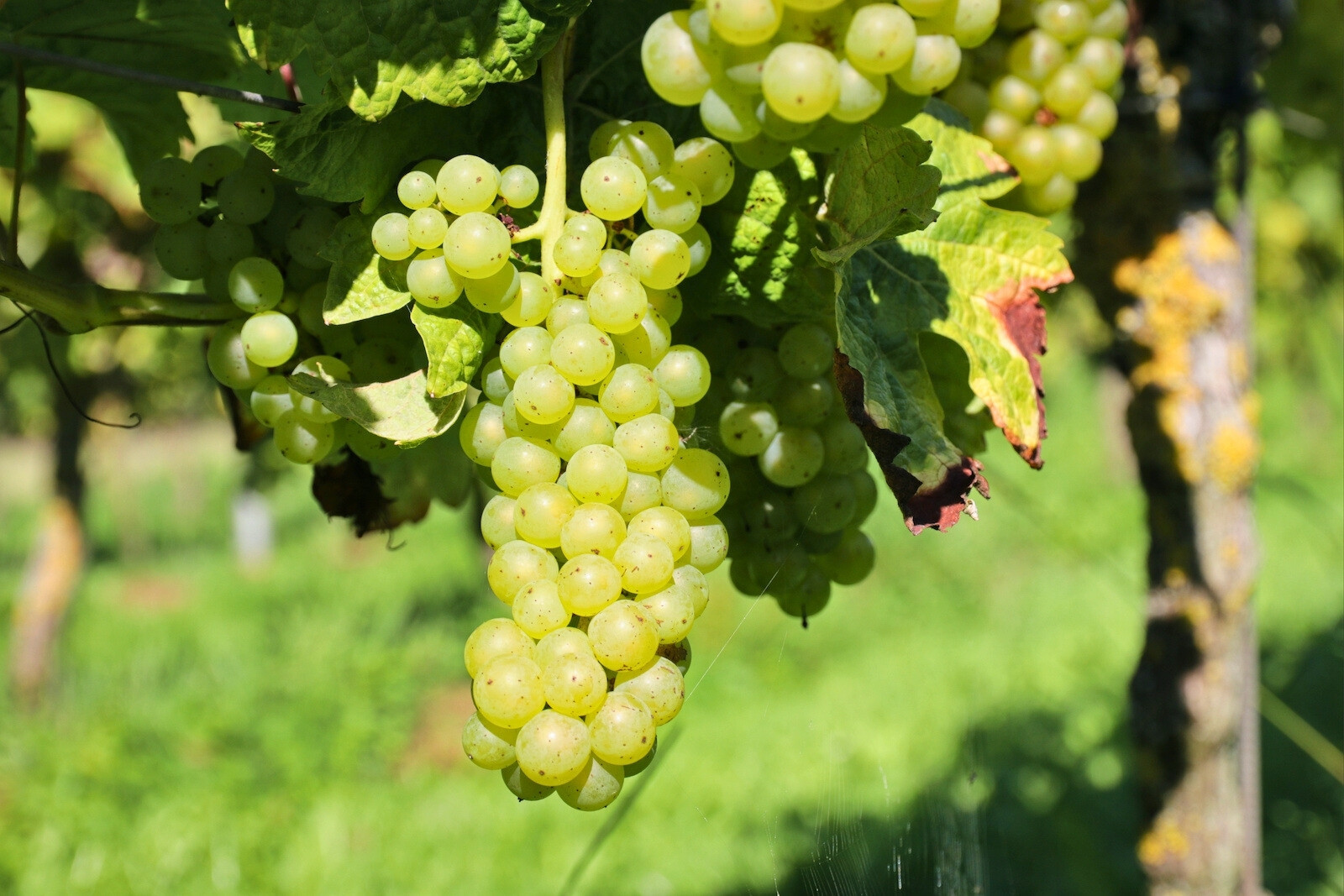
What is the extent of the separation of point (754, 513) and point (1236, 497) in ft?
3.67

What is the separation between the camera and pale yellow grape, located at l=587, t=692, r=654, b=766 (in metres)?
0.52

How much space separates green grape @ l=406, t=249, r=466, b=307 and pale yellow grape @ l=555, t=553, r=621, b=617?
0.16 m

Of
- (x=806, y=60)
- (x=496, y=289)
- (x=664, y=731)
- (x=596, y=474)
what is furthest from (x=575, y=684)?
(x=664, y=731)

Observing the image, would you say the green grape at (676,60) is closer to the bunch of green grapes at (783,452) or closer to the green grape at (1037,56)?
the bunch of green grapes at (783,452)

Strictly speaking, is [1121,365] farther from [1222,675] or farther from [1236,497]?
[1222,675]

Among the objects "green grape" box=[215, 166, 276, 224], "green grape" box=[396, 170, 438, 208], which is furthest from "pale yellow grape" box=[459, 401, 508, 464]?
"green grape" box=[215, 166, 276, 224]

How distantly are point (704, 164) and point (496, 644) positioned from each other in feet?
0.93

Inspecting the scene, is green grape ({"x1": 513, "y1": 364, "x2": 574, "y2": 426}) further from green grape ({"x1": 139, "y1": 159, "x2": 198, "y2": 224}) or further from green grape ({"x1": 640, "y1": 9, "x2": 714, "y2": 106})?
green grape ({"x1": 139, "y1": 159, "x2": 198, "y2": 224})

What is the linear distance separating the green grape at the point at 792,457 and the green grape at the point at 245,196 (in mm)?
380

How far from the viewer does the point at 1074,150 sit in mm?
954

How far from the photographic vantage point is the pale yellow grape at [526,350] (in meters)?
0.56

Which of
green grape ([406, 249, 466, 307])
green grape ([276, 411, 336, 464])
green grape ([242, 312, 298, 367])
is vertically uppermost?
Answer: green grape ([406, 249, 466, 307])

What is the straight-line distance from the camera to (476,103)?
26.2 inches

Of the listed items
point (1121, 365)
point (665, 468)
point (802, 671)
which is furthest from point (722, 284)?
point (802, 671)
